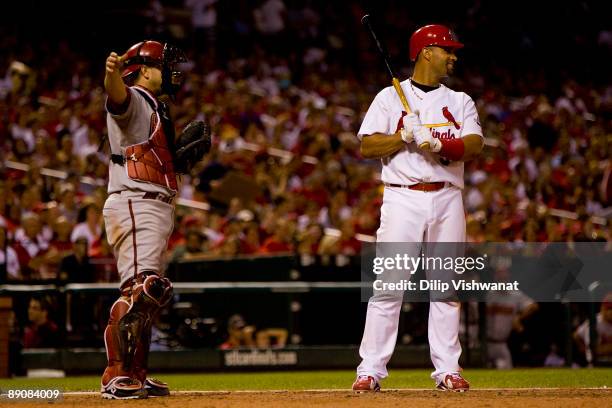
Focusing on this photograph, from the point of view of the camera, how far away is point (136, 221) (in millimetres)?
6680

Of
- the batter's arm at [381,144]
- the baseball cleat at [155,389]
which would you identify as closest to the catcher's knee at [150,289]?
the baseball cleat at [155,389]

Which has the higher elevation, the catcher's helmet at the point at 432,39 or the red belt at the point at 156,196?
the catcher's helmet at the point at 432,39

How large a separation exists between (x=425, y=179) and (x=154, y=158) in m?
1.69

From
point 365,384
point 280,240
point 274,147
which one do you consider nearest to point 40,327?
point 280,240

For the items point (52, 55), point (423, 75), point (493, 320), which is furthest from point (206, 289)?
point (52, 55)

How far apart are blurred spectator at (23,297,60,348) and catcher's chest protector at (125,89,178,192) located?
15.6 feet

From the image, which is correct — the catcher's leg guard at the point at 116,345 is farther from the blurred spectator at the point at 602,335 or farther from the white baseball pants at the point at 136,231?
the blurred spectator at the point at 602,335

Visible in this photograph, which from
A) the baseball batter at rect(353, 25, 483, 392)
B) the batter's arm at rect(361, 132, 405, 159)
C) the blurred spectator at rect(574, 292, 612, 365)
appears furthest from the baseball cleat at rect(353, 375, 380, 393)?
the blurred spectator at rect(574, 292, 612, 365)

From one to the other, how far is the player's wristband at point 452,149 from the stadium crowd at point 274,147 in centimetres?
309

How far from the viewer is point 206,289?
11.6 m

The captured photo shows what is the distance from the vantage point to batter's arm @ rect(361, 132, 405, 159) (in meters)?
6.97

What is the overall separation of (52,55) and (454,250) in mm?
14840

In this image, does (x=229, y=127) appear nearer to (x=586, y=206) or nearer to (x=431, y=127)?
(x=586, y=206)

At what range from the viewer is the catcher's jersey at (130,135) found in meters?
6.68
